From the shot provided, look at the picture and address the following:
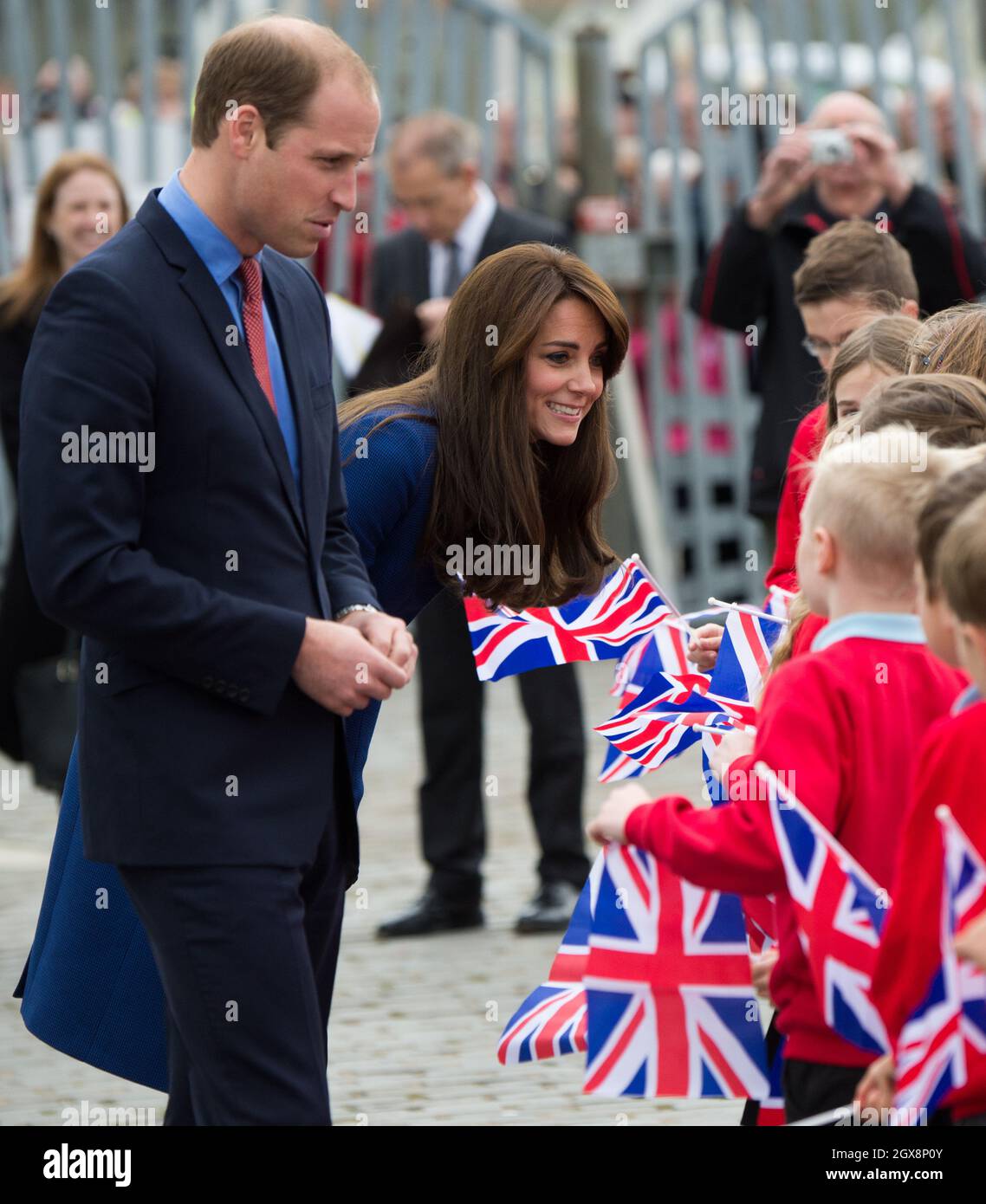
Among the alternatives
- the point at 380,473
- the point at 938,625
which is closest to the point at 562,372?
the point at 380,473

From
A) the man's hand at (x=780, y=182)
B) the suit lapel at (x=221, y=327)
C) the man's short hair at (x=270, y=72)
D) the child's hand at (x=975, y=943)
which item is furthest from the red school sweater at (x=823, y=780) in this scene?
the man's hand at (x=780, y=182)

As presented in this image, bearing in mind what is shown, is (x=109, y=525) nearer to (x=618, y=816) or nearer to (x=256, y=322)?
(x=256, y=322)

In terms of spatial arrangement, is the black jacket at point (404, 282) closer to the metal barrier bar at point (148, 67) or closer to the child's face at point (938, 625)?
the metal barrier bar at point (148, 67)

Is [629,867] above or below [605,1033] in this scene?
above

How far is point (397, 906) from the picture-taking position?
22.3 ft

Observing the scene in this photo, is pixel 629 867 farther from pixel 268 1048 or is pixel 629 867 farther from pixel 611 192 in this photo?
pixel 611 192

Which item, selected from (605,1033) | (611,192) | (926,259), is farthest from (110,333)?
(611,192)

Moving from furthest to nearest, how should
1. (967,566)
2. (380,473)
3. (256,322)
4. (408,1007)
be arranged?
1. (408,1007)
2. (380,473)
3. (256,322)
4. (967,566)

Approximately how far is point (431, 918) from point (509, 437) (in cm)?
301

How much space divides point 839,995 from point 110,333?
1345mm

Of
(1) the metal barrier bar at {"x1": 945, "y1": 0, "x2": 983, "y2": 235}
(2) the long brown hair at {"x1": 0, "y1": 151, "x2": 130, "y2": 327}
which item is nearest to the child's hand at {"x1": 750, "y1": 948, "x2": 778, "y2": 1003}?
(2) the long brown hair at {"x1": 0, "y1": 151, "x2": 130, "y2": 327}

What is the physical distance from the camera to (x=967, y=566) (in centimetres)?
256

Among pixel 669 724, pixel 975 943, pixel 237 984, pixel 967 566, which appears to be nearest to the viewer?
pixel 975 943

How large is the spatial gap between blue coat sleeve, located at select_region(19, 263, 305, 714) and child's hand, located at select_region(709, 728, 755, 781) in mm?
678
